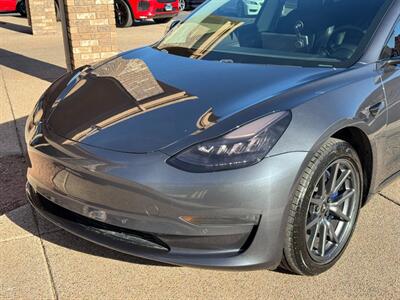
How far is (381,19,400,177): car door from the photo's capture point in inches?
121

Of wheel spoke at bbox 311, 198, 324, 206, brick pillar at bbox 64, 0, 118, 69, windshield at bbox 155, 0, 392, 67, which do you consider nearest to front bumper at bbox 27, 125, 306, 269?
wheel spoke at bbox 311, 198, 324, 206

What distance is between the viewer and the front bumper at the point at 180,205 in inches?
92.7

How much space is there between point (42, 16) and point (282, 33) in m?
9.75

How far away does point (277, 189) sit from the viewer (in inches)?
93.7

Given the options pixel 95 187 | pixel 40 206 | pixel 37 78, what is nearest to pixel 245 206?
pixel 95 187

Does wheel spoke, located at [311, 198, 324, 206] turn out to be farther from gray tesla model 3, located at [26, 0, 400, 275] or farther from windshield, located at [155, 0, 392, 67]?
windshield, located at [155, 0, 392, 67]

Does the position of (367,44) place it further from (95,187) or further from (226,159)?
(95,187)

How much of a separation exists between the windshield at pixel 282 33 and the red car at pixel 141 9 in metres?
9.84

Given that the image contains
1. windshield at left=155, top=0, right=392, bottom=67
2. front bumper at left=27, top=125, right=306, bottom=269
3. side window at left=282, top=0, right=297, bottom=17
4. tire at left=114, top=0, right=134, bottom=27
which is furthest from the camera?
tire at left=114, top=0, right=134, bottom=27

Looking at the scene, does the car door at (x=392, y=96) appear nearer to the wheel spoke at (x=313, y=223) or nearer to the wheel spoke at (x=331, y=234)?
the wheel spoke at (x=331, y=234)

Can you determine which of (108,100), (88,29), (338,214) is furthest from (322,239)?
(88,29)

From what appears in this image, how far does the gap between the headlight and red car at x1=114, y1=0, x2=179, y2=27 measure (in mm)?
11791

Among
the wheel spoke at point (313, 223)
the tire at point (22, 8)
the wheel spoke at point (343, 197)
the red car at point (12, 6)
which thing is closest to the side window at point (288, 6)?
the wheel spoke at point (343, 197)

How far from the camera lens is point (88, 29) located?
645cm
